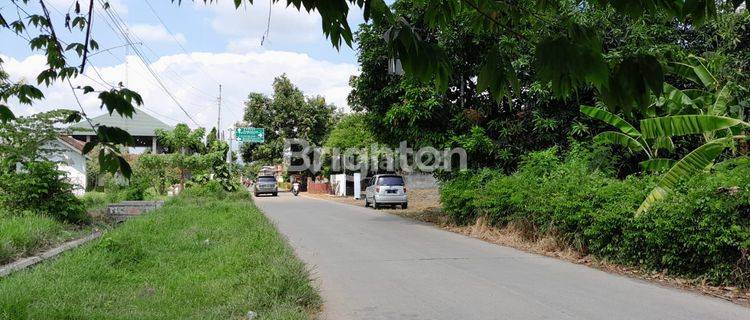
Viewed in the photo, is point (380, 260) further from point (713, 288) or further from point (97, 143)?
point (97, 143)

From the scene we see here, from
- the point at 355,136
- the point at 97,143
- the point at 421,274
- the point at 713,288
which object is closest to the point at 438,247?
the point at 421,274

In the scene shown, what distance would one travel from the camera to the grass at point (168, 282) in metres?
5.62

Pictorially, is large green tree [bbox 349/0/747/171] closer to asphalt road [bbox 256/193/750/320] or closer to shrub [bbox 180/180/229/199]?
asphalt road [bbox 256/193/750/320]

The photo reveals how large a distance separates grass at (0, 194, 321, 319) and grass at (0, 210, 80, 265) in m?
1.61

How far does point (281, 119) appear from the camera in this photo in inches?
2019

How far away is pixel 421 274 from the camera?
8.55 m

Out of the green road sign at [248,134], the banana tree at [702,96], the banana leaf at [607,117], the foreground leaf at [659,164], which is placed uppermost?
the green road sign at [248,134]

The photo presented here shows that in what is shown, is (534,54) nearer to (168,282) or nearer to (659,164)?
(168,282)

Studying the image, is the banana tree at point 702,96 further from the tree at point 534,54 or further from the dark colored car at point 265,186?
the dark colored car at point 265,186

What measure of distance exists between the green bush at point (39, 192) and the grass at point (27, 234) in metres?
0.41

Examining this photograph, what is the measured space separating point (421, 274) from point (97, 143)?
21.7 ft

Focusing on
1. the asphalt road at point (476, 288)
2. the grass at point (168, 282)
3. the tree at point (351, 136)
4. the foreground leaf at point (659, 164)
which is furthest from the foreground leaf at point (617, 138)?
the tree at point (351, 136)

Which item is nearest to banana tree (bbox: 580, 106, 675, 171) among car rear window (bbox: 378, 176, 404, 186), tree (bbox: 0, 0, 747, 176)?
tree (bbox: 0, 0, 747, 176)

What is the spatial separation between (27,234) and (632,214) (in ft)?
35.8
